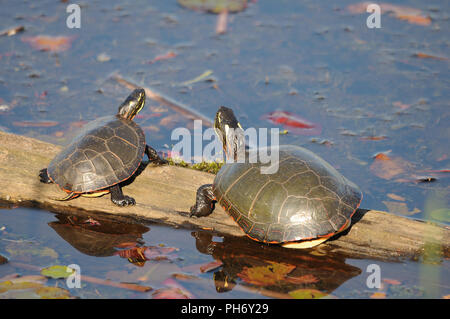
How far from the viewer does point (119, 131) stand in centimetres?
468

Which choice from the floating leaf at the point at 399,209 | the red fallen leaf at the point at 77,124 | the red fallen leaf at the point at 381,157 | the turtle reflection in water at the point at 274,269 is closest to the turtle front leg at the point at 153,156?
the turtle reflection in water at the point at 274,269

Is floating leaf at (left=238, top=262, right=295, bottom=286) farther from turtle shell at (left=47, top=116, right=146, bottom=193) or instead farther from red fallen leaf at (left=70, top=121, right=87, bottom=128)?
red fallen leaf at (left=70, top=121, right=87, bottom=128)

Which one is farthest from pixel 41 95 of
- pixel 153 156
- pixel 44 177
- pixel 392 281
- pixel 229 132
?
pixel 392 281

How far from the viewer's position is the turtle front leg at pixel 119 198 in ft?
14.4

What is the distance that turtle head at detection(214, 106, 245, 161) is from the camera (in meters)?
4.72

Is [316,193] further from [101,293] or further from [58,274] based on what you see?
[58,274]

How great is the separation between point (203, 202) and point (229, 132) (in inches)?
38.9

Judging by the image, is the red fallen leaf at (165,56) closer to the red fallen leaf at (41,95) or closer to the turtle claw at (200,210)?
the red fallen leaf at (41,95)

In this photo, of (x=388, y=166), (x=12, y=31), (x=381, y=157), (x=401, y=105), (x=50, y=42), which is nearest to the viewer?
(x=388, y=166)

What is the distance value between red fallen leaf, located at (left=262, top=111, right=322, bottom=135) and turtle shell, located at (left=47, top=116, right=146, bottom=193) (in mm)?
2171

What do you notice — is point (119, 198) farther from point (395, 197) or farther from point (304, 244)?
point (395, 197)

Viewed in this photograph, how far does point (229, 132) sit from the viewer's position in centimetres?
493
